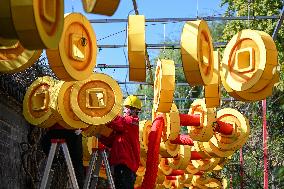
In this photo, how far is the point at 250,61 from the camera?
583cm

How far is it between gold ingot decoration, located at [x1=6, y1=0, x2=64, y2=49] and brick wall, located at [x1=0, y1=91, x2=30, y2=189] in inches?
171

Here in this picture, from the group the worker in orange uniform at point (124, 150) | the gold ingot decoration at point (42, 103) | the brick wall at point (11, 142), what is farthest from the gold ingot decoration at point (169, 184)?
the gold ingot decoration at point (42, 103)

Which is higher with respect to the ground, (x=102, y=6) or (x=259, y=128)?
(x=102, y=6)

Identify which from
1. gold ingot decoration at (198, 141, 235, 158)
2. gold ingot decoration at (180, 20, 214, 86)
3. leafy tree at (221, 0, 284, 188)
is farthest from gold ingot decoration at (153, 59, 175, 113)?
leafy tree at (221, 0, 284, 188)

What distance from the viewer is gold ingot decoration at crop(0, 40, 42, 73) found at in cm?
451

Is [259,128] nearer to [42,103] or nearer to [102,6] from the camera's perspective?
[42,103]

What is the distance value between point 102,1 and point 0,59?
1271mm

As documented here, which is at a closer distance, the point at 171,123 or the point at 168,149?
the point at 171,123

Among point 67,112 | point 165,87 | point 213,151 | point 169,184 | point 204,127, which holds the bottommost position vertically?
point 169,184

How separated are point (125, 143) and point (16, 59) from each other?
3.34m

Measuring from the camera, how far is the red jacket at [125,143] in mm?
7672

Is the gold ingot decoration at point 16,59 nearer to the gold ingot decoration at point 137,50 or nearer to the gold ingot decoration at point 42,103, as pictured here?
the gold ingot decoration at point 137,50

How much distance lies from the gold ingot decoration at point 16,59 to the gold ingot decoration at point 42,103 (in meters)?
1.92

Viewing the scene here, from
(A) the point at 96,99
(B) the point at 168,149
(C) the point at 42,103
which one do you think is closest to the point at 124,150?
(C) the point at 42,103
